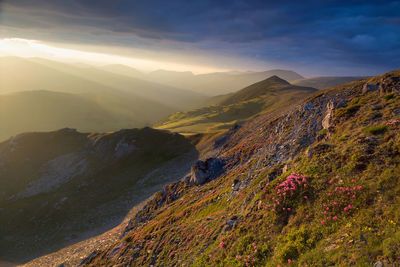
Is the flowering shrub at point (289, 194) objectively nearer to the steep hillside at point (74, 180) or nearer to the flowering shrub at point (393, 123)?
the flowering shrub at point (393, 123)

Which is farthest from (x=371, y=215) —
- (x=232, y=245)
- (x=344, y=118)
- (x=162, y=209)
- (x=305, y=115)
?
(x=162, y=209)

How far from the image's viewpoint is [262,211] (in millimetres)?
14023

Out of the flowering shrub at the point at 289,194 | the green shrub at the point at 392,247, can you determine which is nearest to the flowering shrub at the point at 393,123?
the flowering shrub at the point at 289,194

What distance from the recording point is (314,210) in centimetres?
1144

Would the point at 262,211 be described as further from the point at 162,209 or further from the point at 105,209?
the point at 105,209

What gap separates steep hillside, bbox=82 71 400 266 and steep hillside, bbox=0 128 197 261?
28.2 metres

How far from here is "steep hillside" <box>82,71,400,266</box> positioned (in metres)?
9.11

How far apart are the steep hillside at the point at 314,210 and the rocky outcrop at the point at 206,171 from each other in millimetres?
9341

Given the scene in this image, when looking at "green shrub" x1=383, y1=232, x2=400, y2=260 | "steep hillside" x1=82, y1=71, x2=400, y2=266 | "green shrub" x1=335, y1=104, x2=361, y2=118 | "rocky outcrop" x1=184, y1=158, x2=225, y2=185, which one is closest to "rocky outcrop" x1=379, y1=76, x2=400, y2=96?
"steep hillside" x1=82, y1=71, x2=400, y2=266

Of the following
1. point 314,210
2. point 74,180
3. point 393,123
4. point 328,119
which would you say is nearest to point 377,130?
point 393,123

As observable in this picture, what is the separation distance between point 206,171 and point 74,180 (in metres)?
54.1

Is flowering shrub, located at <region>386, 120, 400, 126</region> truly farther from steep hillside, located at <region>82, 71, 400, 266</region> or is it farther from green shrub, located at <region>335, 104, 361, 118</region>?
green shrub, located at <region>335, 104, 361, 118</region>

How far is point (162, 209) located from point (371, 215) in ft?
98.6

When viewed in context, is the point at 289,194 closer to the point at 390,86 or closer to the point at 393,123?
the point at 393,123
